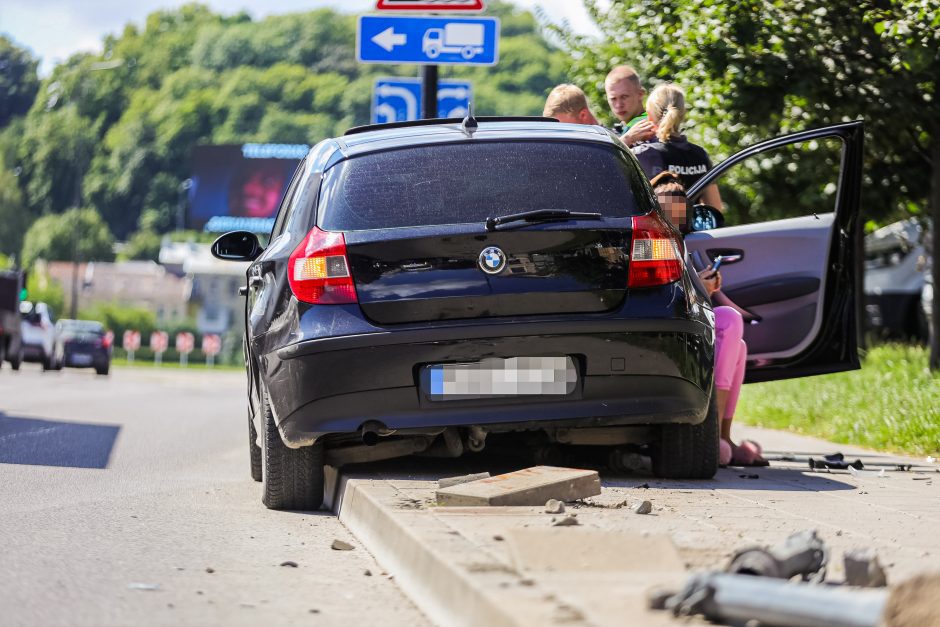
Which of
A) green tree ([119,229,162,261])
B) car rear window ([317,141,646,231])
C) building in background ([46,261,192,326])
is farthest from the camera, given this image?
green tree ([119,229,162,261])

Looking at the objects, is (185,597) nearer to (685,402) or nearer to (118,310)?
(685,402)

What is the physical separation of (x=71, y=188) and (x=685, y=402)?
419ft

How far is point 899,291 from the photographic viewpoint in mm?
25328

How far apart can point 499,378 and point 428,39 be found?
733 centimetres

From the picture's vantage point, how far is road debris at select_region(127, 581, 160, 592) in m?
5.19

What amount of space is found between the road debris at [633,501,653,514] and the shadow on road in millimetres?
4914

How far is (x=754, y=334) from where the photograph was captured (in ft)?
29.3

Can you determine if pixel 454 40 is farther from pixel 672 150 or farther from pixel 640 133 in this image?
pixel 672 150

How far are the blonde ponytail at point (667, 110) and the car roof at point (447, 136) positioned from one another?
1.52 m

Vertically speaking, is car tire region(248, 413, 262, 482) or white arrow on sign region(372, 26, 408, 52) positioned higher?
white arrow on sign region(372, 26, 408, 52)

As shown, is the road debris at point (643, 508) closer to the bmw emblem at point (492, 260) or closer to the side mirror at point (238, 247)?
the bmw emblem at point (492, 260)

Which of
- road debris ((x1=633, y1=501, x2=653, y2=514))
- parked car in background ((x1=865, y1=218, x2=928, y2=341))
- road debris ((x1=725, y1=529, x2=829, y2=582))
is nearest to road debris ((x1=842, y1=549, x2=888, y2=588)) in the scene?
road debris ((x1=725, y1=529, x2=829, y2=582))

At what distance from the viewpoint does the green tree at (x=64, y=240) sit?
121 meters

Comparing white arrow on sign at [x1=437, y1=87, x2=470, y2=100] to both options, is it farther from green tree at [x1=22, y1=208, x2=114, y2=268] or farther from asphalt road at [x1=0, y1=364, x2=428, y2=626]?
green tree at [x1=22, y1=208, x2=114, y2=268]
